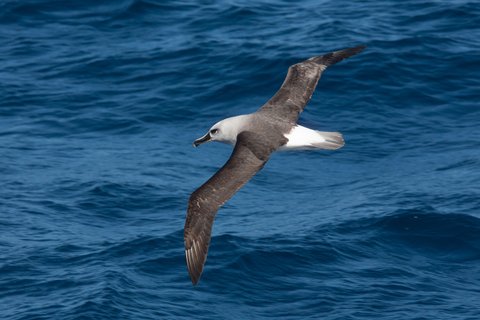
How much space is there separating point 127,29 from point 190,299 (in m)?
10.9

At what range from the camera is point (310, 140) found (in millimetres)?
14477

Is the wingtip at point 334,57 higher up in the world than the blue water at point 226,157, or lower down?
higher up

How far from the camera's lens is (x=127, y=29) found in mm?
25188

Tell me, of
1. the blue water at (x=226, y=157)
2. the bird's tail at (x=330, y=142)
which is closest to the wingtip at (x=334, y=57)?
the bird's tail at (x=330, y=142)

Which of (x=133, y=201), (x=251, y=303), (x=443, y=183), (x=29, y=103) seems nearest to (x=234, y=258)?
(x=251, y=303)

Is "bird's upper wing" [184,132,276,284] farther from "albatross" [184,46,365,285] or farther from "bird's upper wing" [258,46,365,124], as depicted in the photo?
"bird's upper wing" [258,46,365,124]

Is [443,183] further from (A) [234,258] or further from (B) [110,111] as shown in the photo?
(B) [110,111]

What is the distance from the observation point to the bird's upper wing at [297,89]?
15.4 meters

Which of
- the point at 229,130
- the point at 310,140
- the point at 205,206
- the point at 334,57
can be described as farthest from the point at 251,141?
the point at 334,57

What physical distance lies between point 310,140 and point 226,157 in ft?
19.9

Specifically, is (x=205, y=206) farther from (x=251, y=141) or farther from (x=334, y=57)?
(x=334, y=57)

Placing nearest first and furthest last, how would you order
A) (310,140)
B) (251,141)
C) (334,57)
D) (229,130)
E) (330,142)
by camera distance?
1. (251,141)
2. (310,140)
3. (330,142)
4. (229,130)
5. (334,57)

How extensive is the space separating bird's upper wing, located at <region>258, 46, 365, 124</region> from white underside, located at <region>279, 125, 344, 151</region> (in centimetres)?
47

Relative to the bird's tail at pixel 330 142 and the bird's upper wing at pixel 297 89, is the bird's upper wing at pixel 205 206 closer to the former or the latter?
the bird's tail at pixel 330 142
